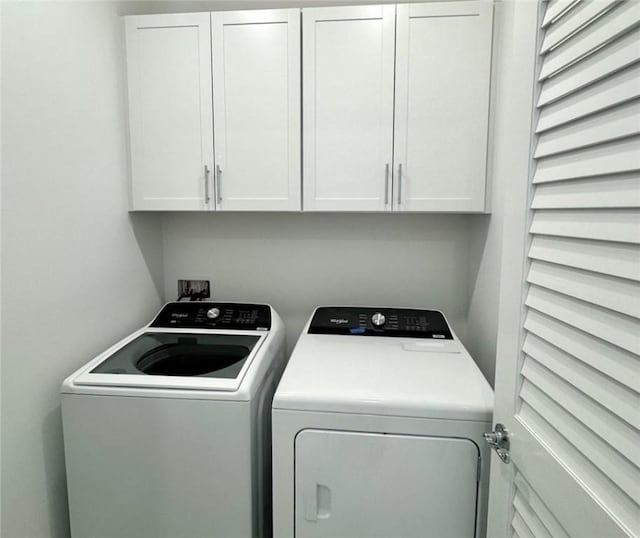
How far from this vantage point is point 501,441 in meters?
0.95

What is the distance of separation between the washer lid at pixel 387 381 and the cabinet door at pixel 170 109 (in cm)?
89

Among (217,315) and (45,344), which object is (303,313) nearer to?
(217,315)

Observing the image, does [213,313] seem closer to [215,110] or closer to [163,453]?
[163,453]

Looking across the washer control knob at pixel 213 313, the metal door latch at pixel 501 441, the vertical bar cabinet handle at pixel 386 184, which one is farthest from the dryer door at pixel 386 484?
the vertical bar cabinet handle at pixel 386 184

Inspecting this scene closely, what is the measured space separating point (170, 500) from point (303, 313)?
3.47ft

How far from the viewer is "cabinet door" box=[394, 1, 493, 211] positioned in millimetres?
1552

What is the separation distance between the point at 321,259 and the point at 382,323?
0.50m

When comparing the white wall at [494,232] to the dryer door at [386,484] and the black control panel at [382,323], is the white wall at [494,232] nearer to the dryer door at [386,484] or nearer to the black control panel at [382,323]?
the black control panel at [382,323]

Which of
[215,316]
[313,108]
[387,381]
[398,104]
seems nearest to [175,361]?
[215,316]

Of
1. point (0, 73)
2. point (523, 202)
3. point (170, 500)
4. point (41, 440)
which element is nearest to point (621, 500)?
point (523, 202)

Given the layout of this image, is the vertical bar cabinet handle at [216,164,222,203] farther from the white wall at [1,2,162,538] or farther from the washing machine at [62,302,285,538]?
the washing machine at [62,302,285,538]

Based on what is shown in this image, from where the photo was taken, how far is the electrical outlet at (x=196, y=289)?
2.14 meters

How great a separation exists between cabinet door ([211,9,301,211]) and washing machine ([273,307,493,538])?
0.88 m

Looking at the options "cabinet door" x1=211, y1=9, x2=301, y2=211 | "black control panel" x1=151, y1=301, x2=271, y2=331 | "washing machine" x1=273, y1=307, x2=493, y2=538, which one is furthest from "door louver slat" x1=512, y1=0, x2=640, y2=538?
"black control panel" x1=151, y1=301, x2=271, y2=331
